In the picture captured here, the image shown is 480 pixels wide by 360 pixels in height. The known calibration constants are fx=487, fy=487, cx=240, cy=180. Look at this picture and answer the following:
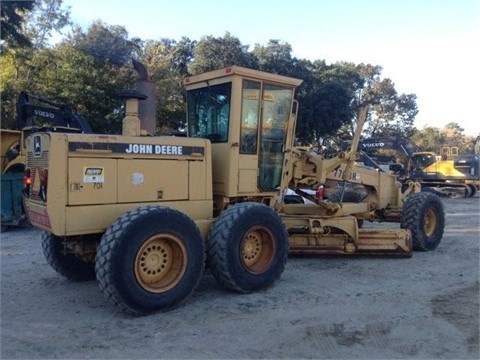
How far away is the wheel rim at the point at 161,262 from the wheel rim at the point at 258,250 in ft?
3.08

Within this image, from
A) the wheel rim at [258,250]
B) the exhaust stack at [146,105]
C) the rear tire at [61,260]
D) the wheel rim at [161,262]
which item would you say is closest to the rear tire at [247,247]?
the wheel rim at [258,250]

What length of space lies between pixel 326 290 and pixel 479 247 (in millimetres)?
4605

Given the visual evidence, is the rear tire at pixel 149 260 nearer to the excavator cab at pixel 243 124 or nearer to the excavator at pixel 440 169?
the excavator cab at pixel 243 124

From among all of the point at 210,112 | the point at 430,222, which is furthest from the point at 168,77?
the point at 210,112

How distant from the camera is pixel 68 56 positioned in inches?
870

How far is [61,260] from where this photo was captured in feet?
21.1

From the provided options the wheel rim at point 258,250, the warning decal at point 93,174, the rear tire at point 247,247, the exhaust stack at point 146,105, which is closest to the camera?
the warning decal at point 93,174

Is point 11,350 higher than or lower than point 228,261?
lower

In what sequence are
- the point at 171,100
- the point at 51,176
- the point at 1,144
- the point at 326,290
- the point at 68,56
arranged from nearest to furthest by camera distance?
the point at 51,176
the point at 326,290
the point at 1,144
the point at 68,56
the point at 171,100

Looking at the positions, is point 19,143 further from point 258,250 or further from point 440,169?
Answer: point 440,169

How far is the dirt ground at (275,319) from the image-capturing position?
14.1 ft

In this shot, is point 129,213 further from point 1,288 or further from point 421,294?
point 421,294

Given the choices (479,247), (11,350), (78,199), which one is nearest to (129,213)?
(78,199)

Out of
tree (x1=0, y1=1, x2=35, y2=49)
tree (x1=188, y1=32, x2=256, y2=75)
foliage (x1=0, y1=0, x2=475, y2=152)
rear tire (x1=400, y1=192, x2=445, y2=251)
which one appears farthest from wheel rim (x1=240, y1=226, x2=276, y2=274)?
tree (x1=188, y1=32, x2=256, y2=75)
